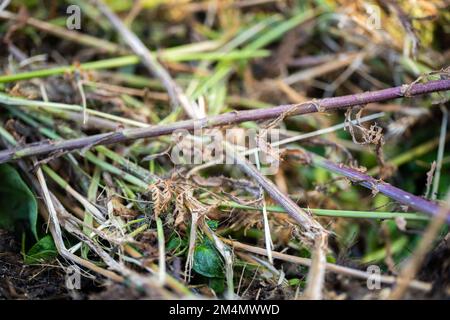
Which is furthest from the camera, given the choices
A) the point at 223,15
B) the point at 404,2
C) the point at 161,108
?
the point at 223,15

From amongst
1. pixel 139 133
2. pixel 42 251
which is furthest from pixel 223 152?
pixel 42 251

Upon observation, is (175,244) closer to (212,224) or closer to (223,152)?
(212,224)

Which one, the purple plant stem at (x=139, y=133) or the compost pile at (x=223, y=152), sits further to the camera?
the purple plant stem at (x=139, y=133)

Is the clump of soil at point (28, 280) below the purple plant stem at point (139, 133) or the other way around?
below

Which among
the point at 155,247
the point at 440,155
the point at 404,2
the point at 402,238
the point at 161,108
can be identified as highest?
the point at 404,2

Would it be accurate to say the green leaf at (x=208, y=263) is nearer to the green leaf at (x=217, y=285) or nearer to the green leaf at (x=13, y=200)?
the green leaf at (x=217, y=285)

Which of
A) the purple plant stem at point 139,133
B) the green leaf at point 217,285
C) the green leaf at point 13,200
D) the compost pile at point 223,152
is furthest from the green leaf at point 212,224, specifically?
the green leaf at point 13,200

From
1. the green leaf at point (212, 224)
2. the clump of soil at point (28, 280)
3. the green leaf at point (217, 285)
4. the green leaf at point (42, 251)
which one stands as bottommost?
the green leaf at point (217, 285)
